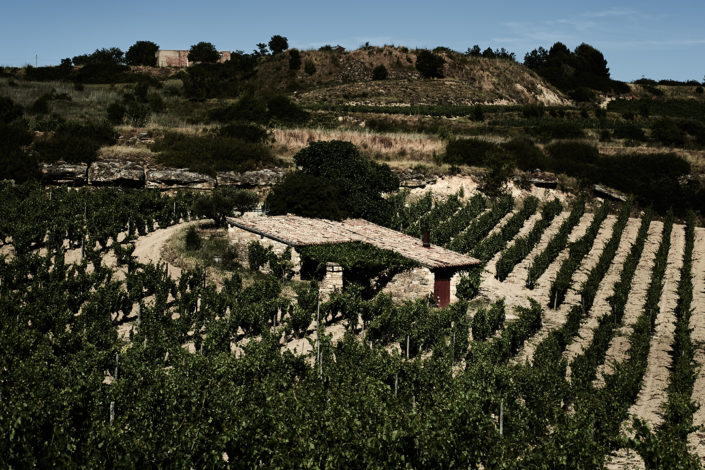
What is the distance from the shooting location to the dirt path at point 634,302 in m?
17.6

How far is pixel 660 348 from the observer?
746 inches

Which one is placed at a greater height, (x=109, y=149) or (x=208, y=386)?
(x=109, y=149)

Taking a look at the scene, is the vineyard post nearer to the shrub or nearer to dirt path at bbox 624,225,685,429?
dirt path at bbox 624,225,685,429

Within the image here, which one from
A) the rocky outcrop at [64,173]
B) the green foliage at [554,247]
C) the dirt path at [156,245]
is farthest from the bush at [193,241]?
the rocky outcrop at [64,173]

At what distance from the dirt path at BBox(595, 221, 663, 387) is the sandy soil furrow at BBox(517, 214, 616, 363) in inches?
64.0

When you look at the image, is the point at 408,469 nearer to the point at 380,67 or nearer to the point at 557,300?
the point at 557,300

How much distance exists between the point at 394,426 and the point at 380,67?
65.3 meters

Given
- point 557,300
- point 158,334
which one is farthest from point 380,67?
point 158,334

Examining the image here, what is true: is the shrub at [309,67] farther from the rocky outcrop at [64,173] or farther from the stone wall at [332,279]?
the stone wall at [332,279]

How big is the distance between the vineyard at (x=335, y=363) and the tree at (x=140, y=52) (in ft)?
207

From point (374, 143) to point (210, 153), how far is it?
10.1 meters

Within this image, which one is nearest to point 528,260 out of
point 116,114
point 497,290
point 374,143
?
point 497,290

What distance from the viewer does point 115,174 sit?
3472 cm

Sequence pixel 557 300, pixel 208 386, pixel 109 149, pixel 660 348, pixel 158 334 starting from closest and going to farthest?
pixel 208 386, pixel 158 334, pixel 660 348, pixel 557 300, pixel 109 149
